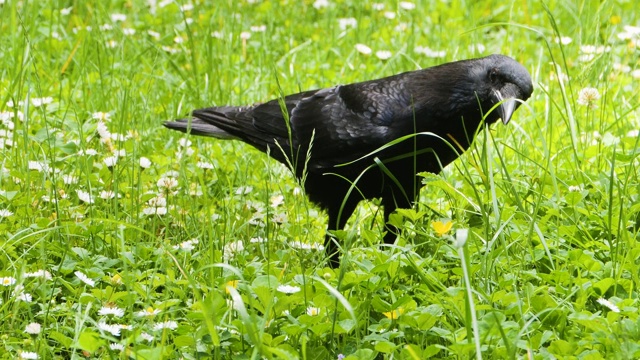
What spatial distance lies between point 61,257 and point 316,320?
1249 millimetres

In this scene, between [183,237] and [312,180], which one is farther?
[312,180]

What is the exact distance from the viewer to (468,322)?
2770mm

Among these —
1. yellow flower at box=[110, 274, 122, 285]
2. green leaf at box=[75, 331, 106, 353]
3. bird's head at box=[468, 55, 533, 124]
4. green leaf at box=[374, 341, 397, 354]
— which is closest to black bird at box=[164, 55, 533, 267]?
bird's head at box=[468, 55, 533, 124]

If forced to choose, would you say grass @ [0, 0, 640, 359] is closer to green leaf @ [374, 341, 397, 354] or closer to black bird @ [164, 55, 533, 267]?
green leaf @ [374, 341, 397, 354]

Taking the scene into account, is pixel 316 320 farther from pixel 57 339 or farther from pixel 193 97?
pixel 193 97

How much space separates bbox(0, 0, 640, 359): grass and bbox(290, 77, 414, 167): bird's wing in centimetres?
31

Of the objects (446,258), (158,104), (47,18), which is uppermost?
(47,18)

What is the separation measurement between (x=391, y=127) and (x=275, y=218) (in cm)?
68

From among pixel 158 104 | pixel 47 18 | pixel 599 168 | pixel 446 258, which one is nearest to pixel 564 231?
pixel 446 258

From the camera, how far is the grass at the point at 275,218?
303cm

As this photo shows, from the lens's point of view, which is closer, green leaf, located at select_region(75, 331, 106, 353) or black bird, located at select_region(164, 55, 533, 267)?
green leaf, located at select_region(75, 331, 106, 353)

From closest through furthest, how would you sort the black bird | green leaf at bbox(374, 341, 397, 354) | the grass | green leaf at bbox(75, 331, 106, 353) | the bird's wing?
green leaf at bbox(75, 331, 106, 353), green leaf at bbox(374, 341, 397, 354), the grass, the black bird, the bird's wing

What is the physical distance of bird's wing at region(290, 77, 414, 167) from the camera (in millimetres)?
4455

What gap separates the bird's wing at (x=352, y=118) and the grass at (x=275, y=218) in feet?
1.03
